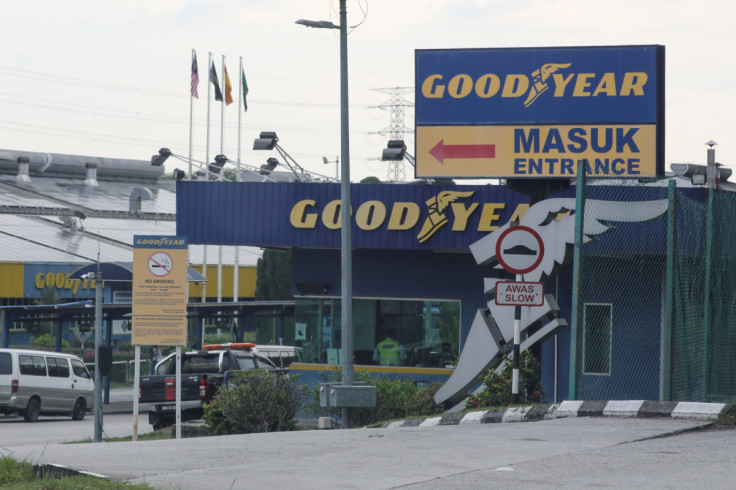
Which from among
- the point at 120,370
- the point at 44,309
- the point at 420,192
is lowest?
the point at 120,370

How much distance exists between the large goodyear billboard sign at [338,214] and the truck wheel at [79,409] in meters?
8.67

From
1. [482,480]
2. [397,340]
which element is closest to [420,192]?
[397,340]

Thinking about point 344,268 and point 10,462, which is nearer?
point 10,462

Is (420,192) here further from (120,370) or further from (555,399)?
(120,370)

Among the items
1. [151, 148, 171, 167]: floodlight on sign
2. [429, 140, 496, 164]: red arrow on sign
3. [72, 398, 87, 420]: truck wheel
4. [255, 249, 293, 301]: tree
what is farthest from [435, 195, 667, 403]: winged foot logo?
[255, 249, 293, 301]: tree

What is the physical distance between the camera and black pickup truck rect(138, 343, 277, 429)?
24.6 meters

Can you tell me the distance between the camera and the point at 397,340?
2372 centimetres

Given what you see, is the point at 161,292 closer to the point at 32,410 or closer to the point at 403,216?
the point at 403,216

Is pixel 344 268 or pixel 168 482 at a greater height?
pixel 344 268

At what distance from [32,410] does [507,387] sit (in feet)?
50.8

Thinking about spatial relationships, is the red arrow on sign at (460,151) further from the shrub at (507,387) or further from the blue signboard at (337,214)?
the shrub at (507,387)

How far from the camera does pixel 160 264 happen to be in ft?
67.2

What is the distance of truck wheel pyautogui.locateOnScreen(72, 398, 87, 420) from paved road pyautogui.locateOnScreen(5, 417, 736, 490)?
57.5 ft

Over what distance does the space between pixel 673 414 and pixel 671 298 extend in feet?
5.07
